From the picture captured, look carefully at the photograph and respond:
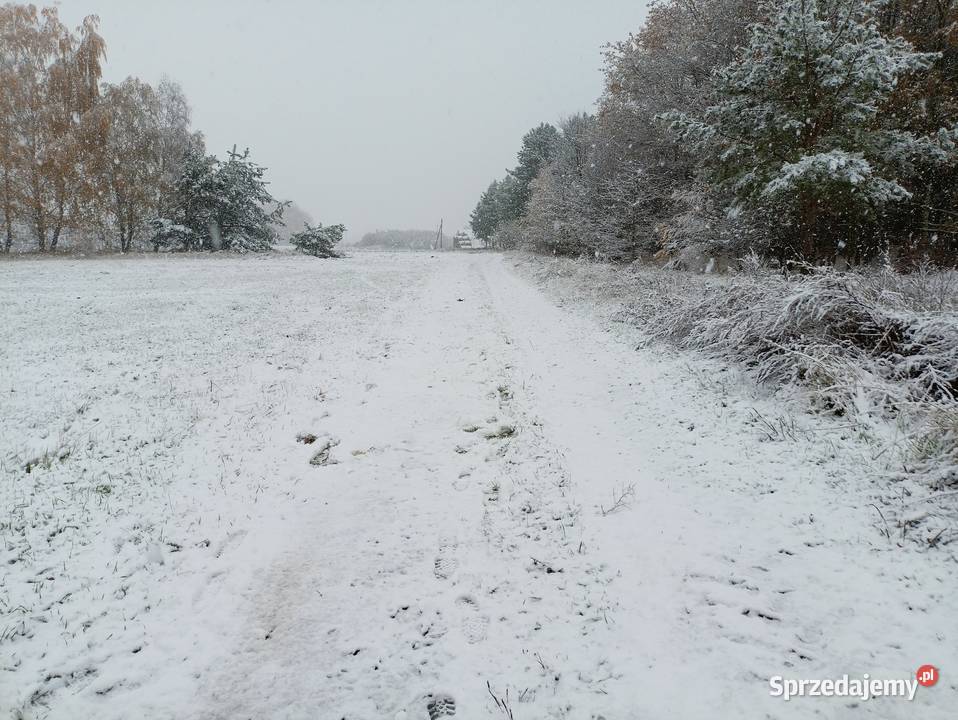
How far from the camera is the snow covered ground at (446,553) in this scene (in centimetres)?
231

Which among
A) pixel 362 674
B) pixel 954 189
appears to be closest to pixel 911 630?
pixel 362 674

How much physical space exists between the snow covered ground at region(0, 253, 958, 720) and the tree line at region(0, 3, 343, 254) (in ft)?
91.8

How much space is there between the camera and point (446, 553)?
129 inches

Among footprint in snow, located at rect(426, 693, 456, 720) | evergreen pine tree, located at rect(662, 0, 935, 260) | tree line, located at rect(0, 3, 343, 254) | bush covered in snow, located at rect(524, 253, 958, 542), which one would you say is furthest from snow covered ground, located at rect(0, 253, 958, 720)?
tree line, located at rect(0, 3, 343, 254)

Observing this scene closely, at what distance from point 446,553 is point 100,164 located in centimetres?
3660

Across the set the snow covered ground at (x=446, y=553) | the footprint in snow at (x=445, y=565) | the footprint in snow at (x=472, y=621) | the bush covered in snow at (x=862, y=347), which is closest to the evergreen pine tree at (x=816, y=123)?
the bush covered in snow at (x=862, y=347)

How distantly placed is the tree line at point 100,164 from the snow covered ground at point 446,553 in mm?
27996

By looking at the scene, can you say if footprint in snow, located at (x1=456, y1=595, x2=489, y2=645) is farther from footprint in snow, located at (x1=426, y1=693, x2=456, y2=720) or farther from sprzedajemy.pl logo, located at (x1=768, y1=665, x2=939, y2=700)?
sprzedajemy.pl logo, located at (x1=768, y1=665, x2=939, y2=700)

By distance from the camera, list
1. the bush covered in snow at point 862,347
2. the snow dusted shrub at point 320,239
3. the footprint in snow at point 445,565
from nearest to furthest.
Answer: the footprint in snow at point 445,565 → the bush covered in snow at point 862,347 → the snow dusted shrub at point 320,239

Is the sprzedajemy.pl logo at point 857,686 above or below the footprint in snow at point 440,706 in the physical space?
above

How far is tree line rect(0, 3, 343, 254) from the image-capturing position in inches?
1033

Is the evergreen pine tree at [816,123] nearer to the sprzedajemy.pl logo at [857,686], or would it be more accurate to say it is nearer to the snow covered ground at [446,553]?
the snow covered ground at [446,553]

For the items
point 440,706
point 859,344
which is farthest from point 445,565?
point 859,344

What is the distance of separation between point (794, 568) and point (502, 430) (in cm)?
289
